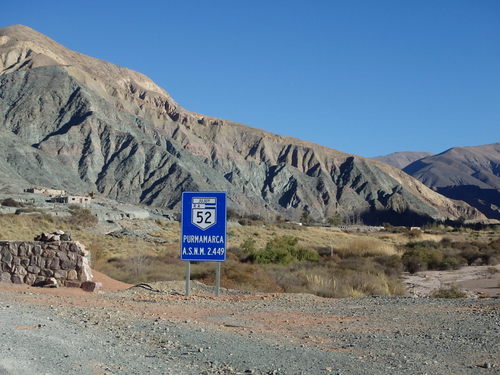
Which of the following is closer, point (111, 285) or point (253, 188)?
point (111, 285)

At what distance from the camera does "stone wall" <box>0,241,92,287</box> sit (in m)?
16.7

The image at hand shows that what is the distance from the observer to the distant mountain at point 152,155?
3760 inches

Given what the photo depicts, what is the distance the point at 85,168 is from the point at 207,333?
293 ft

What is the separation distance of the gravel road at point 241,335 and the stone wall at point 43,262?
1.62m

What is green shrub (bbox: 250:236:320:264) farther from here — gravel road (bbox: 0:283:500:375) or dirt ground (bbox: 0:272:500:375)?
gravel road (bbox: 0:283:500:375)

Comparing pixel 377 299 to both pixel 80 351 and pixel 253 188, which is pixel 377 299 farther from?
pixel 253 188

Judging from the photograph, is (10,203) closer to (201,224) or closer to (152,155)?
(201,224)

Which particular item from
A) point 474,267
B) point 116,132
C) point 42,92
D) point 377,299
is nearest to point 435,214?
point 116,132

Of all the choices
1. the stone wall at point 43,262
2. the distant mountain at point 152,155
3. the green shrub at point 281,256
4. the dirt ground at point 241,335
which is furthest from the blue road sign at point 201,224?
the distant mountain at point 152,155

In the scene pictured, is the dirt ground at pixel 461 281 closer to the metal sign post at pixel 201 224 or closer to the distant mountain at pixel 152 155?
the metal sign post at pixel 201 224

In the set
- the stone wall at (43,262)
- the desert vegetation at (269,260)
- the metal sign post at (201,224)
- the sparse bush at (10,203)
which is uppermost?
the sparse bush at (10,203)

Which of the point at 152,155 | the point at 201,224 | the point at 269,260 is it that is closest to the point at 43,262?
the point at 201,224

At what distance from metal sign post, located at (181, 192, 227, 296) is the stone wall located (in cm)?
292

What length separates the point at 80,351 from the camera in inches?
303
